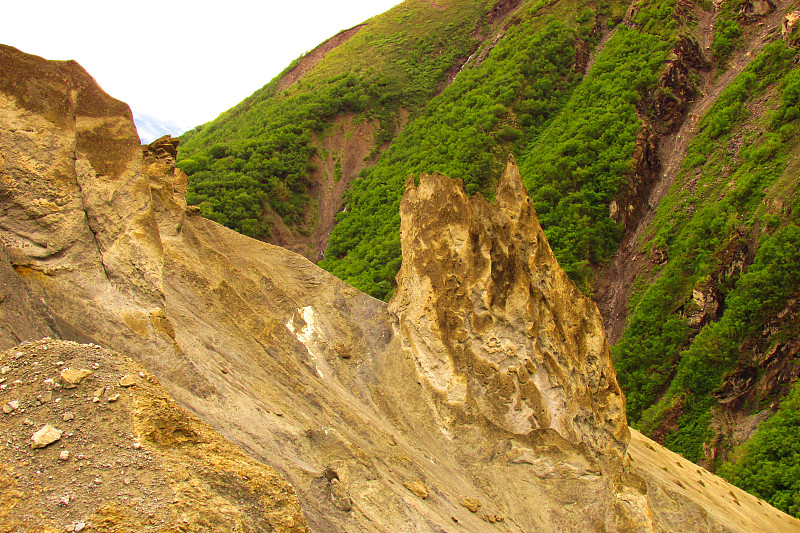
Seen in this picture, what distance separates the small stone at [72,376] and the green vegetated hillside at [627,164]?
38034mm

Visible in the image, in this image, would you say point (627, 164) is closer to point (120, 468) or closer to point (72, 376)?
point (72, 376)

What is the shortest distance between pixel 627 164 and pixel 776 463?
32.9 m

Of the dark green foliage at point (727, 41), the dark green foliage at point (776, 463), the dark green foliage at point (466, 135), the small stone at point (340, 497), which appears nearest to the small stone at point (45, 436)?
the small stone at point (340, 497)

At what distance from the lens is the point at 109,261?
1198 centimetres

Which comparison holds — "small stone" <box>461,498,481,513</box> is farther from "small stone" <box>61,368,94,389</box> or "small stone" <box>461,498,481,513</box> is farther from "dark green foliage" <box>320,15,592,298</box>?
"dark green foliage" <box>320,15,592,298</box>

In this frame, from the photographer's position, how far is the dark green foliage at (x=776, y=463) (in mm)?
30922

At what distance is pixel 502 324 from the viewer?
20359 millimetres

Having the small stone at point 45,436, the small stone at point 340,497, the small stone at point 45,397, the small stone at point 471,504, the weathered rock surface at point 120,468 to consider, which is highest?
the small stone at point 45,397

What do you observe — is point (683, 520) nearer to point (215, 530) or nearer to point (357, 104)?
point (215, 530)

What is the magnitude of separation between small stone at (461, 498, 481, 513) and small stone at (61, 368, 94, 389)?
12.1 meters

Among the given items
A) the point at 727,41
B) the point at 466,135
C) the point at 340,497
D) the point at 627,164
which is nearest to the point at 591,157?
the point at 627,164

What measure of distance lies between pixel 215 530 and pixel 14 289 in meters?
6.36

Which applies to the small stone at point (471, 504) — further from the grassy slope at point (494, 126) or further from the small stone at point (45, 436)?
the grassy slope at point (494, 126)

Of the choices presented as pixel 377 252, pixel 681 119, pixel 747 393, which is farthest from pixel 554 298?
pixel 681 119
